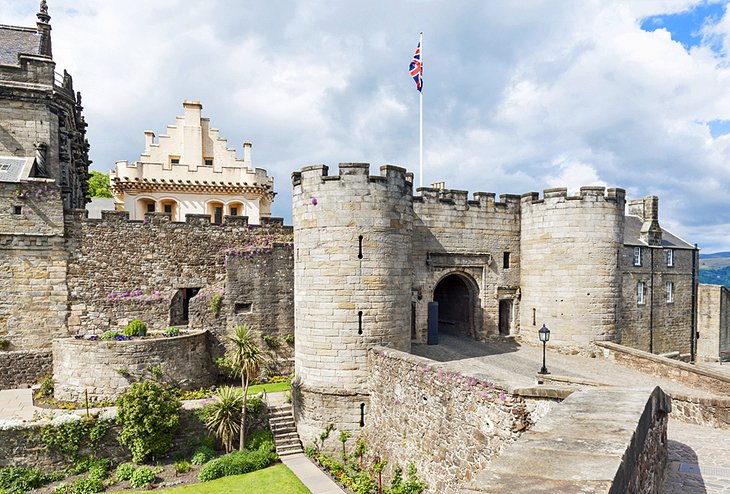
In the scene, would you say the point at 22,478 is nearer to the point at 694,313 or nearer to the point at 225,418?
the point at 225,418

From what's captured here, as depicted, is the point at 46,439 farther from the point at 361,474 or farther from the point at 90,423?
the point at 361,474

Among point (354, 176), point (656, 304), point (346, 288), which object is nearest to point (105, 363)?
point (346, 288)

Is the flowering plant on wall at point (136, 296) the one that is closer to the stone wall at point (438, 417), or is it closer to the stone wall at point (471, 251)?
the stone wall at point (438, 417)

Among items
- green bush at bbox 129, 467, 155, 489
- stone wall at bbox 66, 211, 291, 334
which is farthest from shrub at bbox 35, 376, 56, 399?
green bush at bbox 129, 467, 155, 489

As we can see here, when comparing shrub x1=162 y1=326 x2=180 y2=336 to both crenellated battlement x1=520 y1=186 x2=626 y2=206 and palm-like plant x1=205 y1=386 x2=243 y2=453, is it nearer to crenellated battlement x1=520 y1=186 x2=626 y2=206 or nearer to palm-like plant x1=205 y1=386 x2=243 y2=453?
palm-like plant x1=205 y1=386 x2=243 y2=453

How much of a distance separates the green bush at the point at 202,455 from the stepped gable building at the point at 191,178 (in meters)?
14.3

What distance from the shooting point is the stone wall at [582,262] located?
19.6 m

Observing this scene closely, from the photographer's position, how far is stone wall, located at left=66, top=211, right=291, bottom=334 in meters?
19.4

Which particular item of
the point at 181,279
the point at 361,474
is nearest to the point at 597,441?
the point at 361,474

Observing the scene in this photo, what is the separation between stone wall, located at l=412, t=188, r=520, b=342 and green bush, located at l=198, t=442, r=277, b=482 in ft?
26.1

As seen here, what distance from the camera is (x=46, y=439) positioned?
48.3 ft

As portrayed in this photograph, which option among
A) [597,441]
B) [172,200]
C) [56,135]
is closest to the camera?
[597,441]

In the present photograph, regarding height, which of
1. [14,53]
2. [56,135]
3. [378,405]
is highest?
[14,53]

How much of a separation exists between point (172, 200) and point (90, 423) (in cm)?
1592
